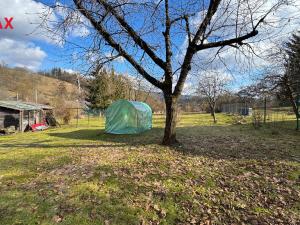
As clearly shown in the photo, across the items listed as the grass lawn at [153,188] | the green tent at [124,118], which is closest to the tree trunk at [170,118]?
the grass lawn at [153,188]

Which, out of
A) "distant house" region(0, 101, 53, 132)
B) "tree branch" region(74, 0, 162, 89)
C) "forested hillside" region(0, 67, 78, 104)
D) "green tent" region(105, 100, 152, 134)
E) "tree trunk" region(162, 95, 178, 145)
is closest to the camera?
"tree branch" region(74, 0, 162, 89)

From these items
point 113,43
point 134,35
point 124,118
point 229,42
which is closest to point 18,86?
point 124,118

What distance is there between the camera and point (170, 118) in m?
8.77

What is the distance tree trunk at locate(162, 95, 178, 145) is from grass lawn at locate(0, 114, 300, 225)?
4.73 ft

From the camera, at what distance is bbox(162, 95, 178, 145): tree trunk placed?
8664 mm

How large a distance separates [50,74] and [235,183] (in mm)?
82424

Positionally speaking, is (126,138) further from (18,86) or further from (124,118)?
(18,86)

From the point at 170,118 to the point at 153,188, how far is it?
4226 millimetres

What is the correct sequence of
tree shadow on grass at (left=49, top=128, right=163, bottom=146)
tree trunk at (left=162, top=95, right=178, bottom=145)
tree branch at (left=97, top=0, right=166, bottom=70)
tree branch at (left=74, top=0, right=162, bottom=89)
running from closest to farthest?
tree branch at (left=74, top=0, right=162, bottom=89) < tree branch at (left=97, top=0, right=166, bottom=70) < tree trunk at (left=162, top=95, right=178, bottom=145) < tree shadow on grass at (left=49, top=128, right=163, bottom=146)

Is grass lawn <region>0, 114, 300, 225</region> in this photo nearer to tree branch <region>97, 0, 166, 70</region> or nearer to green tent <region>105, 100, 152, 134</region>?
tree branch <region>97, 0, 166, 70</region>

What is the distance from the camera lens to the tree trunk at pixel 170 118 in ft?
28.4

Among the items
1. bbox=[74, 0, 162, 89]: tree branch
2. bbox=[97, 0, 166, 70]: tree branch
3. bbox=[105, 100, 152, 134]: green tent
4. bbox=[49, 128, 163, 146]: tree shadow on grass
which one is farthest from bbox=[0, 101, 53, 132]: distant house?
bbox=[97, 0, 166, 70]: tree branch

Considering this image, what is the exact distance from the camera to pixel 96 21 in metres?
7.36

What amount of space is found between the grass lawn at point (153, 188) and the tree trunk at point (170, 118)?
4.73 ft
